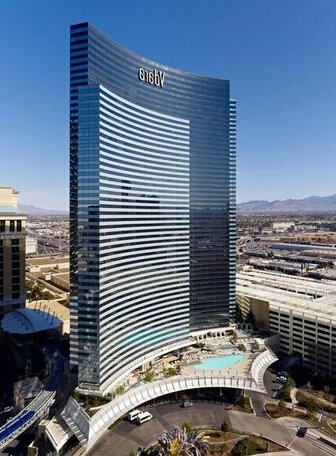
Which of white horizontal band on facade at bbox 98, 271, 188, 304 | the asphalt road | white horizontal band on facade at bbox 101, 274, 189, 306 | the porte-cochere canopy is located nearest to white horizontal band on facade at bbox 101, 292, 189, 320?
white horizontal band on facade at bbox 98, 271, 188, 304

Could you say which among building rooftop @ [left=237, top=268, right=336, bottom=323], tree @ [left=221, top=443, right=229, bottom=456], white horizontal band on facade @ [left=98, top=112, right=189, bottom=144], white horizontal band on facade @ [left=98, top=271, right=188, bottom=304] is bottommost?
tree @ [left=221, top=443, right=229, bottom=456]

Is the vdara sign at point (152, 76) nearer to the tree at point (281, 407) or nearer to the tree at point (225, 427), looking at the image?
the tree at point (225, 427)

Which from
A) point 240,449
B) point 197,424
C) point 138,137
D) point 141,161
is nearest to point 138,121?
point 138,137

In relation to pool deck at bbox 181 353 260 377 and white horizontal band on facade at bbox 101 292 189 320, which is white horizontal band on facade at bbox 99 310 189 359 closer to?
white horizontal band on facade at bbox 101 292 189 320

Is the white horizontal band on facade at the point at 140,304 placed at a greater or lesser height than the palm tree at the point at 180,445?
greater

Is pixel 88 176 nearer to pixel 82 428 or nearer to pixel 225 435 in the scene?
pixel 82 428

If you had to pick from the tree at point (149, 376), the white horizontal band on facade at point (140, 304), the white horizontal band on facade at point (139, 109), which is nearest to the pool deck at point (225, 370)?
the tree at point (149, 376)

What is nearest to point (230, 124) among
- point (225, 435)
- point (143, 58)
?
point (143, 58)
